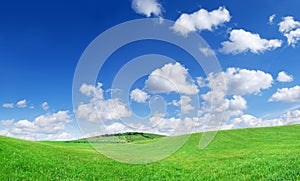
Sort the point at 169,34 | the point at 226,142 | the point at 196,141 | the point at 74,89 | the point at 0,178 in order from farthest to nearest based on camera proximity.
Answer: the point at 196,141 < the point at 226,142 < the point at 169,34 < the point at 0,178 < the point at 74,89

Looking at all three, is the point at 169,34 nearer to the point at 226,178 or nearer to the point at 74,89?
the point at 74,89

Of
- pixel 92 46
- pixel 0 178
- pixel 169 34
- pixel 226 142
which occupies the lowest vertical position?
pixel 0 178

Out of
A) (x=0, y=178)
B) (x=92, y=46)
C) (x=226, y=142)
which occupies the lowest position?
(x=0, y=178)

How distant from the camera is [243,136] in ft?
212

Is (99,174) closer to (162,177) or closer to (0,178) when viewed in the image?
(162,177)

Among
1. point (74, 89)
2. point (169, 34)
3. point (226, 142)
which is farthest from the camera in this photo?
point (226, 142)

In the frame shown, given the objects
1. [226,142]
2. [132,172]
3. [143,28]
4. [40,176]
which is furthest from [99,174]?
[226,142]

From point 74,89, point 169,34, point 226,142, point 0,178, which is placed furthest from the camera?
point 226,142

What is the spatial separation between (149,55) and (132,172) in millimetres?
9151

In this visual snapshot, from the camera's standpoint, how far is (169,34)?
2198 centimetres

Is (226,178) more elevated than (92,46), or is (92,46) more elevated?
(92,46)

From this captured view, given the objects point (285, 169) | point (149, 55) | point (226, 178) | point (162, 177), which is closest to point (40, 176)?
point (162, 177)

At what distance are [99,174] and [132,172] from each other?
102 inches

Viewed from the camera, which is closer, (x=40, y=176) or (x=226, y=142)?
(x=40, y=176)
